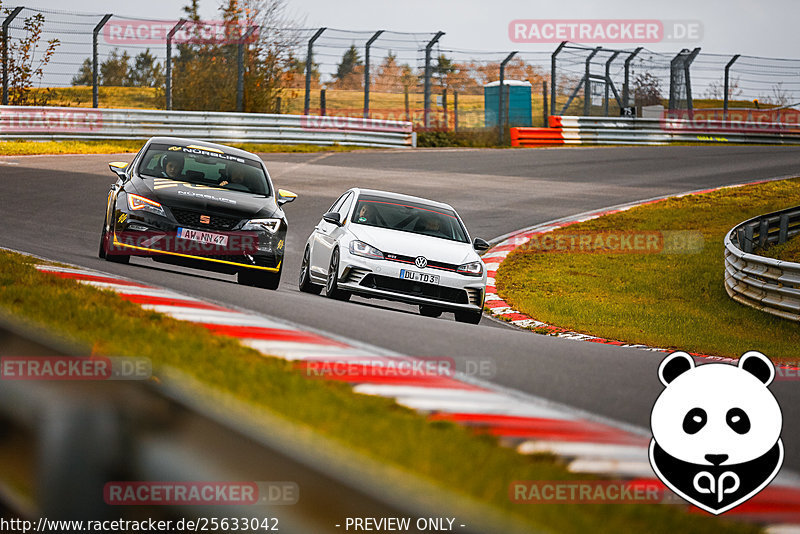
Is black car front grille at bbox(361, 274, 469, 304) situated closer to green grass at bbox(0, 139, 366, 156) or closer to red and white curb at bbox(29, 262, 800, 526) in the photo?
red and white curb at bbox(29, 262, 800, 526)

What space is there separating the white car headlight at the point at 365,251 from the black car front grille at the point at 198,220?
1438 millimetres

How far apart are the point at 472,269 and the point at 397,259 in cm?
97

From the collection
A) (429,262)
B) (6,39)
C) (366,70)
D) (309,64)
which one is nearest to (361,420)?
(429,262)

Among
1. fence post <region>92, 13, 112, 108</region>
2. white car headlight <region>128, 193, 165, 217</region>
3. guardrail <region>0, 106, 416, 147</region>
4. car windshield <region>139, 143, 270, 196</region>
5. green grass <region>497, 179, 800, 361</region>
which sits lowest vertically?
green grass <region>497, 179, 800, 361</region>

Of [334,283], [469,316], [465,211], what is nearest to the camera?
[334,283]

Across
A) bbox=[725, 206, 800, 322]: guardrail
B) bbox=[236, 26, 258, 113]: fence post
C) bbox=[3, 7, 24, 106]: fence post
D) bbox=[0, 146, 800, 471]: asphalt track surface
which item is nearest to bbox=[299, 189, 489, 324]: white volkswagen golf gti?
bbox=[0, 146, 800, 471]: asphalt track surface

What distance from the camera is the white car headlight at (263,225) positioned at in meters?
10.7

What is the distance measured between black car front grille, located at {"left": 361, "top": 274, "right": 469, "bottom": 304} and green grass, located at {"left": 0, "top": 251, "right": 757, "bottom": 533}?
4.69 metres

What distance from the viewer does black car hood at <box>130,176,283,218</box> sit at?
416 inches

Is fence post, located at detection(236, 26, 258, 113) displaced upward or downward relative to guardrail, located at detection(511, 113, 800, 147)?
upward

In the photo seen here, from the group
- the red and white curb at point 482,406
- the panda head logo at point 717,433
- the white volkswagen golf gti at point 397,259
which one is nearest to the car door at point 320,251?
the white volkswagen golf gti at point 397,259

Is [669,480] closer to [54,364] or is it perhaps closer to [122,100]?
[54,364]

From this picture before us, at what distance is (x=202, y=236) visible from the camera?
1045 cm

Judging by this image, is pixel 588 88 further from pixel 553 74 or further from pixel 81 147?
pixel 81 147
